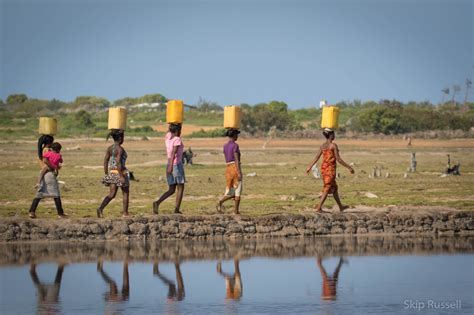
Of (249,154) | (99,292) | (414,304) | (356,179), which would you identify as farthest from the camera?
(249,154)

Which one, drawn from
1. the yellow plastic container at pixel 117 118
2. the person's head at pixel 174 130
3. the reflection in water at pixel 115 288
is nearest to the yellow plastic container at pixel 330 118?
the person's head at pixel 174 130

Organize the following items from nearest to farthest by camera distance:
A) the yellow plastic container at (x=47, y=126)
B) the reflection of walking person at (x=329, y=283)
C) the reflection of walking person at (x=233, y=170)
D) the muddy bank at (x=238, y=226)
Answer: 1. the reflection of walking person at (x=329, y=283)
2. the muddy bank at (x=238, y=226)
3. the yellow plastic container at (x=47, y=126)
4. the reflection of walking person at (x=233, y=170)

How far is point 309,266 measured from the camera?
16.0m

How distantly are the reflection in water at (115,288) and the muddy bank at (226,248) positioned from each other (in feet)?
3.96

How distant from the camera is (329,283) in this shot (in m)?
14.4

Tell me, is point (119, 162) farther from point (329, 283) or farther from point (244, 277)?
point (329, 283)

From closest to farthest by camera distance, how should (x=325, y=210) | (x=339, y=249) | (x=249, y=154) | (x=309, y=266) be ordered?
1. (x=309, y=266)
2. (x=339, y=249)
3. (x=325, y=210)
4. (x=249, y=154)

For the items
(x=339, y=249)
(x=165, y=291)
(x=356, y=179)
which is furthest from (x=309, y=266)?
(x=356, y=179)

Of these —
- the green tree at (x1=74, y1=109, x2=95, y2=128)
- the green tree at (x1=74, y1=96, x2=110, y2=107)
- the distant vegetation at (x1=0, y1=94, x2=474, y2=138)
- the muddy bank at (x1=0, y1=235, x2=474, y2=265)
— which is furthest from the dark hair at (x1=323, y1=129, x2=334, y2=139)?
the green tree at (x1=74, y1=96, x2=110, y2=107)

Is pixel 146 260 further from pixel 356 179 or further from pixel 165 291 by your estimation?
pixel 356 179

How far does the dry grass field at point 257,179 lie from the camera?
77.4 ft

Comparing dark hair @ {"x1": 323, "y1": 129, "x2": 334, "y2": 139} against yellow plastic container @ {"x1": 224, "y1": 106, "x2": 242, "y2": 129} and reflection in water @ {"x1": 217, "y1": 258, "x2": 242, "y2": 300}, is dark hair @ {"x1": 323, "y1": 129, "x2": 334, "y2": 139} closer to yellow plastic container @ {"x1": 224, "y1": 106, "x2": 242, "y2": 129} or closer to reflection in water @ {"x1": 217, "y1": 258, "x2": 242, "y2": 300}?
yellow plastic container @ {"x1": 224, "y1": 106, "x2": 242, "y2": 129}

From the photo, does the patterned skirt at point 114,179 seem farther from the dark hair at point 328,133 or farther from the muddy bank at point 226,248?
the dark hair at point 328,133

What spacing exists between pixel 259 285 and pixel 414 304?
234 centimetres
